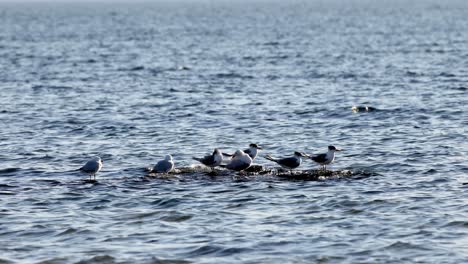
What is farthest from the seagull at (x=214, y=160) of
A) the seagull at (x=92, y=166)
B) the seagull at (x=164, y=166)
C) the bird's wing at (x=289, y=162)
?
the seagull at (x=92, y=166)

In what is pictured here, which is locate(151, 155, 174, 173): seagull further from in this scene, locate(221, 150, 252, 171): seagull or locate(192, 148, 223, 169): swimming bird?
locate(221, 150, 252, 171): seagull

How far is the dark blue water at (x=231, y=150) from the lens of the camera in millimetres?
18750

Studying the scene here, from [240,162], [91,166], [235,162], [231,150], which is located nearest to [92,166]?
[91,166]

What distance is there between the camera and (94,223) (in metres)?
20.4

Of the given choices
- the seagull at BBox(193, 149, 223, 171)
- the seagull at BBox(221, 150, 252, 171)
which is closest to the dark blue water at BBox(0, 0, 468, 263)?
the seagull at BBox(193, 149, 223, 171)

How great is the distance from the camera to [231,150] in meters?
29.4

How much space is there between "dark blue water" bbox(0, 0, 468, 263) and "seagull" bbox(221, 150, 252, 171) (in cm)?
50

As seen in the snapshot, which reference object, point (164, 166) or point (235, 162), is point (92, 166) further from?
point (235, 162)

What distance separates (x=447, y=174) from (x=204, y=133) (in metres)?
10.9

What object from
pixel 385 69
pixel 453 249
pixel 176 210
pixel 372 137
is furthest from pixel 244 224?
pixel 385 69

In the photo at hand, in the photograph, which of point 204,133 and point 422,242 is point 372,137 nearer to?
point 204,133

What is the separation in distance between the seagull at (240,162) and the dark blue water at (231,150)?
502 mm

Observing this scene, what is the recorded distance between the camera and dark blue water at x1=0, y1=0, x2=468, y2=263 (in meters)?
18.8

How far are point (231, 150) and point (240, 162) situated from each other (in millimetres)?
4249
